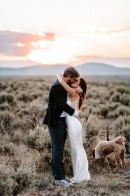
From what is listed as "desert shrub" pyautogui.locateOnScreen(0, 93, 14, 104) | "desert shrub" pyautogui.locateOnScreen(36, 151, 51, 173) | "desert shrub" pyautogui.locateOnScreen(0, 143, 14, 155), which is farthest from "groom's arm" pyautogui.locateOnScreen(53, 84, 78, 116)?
"desert shrub" pyautogui.locateOnScreen(0, 93, 14, 104)

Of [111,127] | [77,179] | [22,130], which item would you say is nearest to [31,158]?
[77,179]

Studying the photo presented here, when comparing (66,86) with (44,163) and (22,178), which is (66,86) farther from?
(44,163)

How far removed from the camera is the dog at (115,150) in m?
8.00

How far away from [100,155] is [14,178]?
2627 mm

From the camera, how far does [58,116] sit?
22.3 feet

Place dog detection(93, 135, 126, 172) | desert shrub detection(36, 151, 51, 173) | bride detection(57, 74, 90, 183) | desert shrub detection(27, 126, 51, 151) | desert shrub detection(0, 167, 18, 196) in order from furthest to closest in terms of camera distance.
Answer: desert shrub detection(27, 126, 51, 151) < dog detection(93, 135, 126, 172) < desert shrub detection(36, 151, 51, 173) < bride detection(57, 74, 90, 183) < desert shrub detection(0, 167, 18, 196)

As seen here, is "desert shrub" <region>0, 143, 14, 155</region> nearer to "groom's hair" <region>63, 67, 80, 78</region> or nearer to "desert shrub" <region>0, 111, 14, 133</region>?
"desert shrub" <region>0, 111, 14, 133</region>

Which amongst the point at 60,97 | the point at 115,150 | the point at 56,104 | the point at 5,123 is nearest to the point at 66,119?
the point at 56,104

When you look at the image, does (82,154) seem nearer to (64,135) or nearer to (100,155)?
(64,135)

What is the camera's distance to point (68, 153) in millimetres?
8172

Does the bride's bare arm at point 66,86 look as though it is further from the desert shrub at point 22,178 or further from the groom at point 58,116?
the desert shrub at point 22,178

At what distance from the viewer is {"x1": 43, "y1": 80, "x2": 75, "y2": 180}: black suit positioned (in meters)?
6.61

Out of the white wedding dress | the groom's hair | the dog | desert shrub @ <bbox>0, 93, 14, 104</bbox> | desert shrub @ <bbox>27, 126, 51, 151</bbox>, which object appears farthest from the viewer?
Answer: desert shrub @ <bbox>0, 93, 14, 104</bbox>

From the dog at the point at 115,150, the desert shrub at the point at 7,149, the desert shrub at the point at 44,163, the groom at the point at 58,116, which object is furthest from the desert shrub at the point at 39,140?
the groom at the point at 58,116
